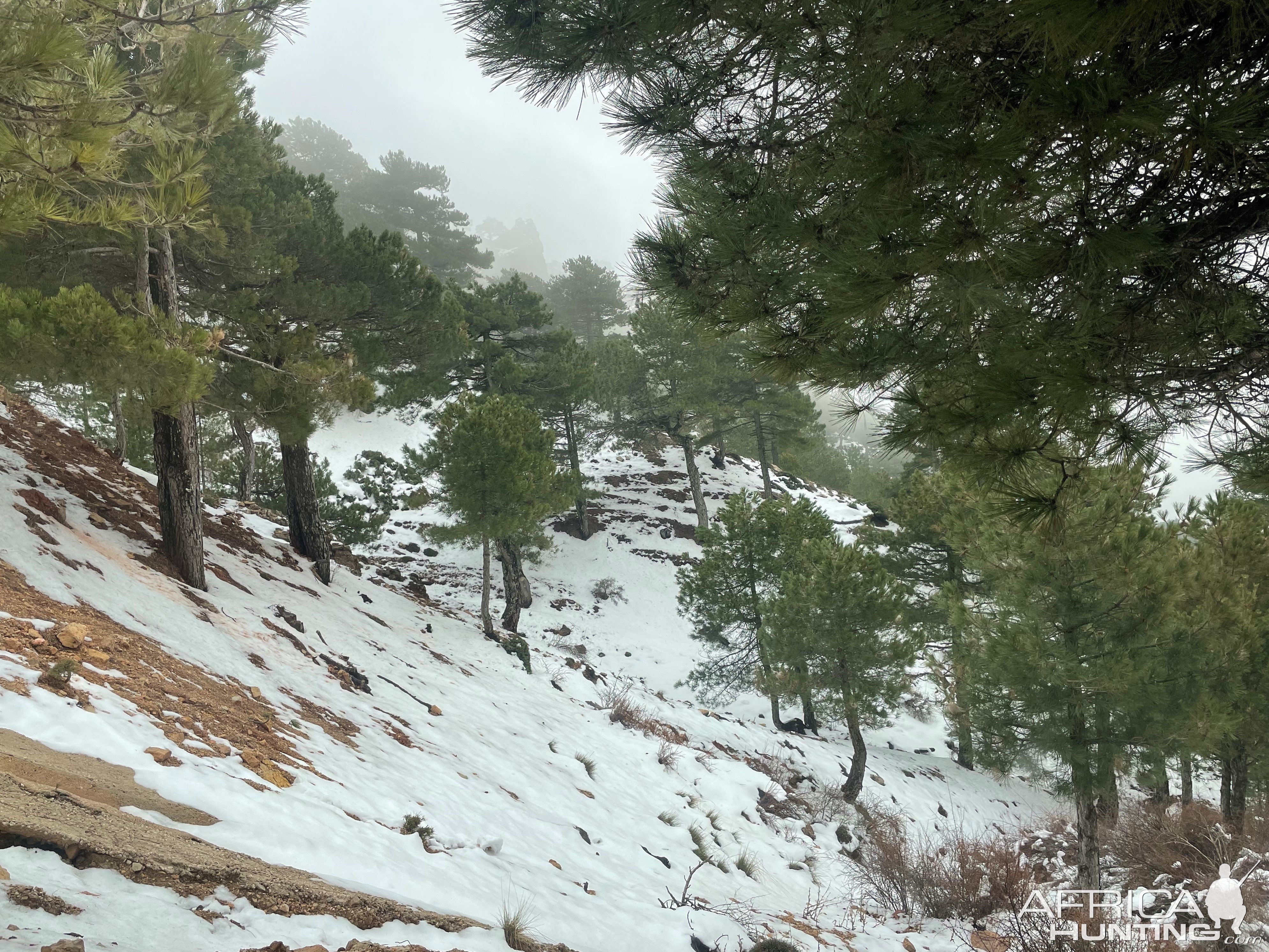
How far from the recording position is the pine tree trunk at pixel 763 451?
2223 centimetres

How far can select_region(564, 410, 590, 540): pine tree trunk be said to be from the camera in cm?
2094

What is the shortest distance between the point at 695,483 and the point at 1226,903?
662 inches

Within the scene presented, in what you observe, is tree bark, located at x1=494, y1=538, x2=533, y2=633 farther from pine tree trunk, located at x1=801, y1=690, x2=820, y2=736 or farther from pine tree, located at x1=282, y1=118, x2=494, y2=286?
pine tree, located at x1=282, y1=118, x2=494, y2=286

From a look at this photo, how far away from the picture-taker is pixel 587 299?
3769 cm

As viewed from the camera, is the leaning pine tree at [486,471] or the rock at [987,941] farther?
the leaning pine tree at [486,471]

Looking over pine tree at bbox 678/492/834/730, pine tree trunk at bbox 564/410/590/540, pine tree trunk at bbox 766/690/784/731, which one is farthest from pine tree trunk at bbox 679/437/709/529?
pine tree trunk at bbox 766/690/784/731

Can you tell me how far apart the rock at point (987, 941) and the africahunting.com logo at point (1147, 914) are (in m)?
0.40

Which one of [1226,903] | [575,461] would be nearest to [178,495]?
[1226,903]

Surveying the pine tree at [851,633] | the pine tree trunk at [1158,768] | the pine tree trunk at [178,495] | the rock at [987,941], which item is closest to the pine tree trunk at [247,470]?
the pine tree trunk at [178,495]

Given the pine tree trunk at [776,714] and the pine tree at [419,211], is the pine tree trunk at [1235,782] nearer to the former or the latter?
the pine tree trunk at [776,714]

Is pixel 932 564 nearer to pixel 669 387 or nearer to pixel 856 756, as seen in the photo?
pixel 856 756

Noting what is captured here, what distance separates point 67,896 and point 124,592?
13.9ft

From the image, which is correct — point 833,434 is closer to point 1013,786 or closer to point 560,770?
point 1013,786

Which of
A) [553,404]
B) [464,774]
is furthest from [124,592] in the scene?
[553,404]
